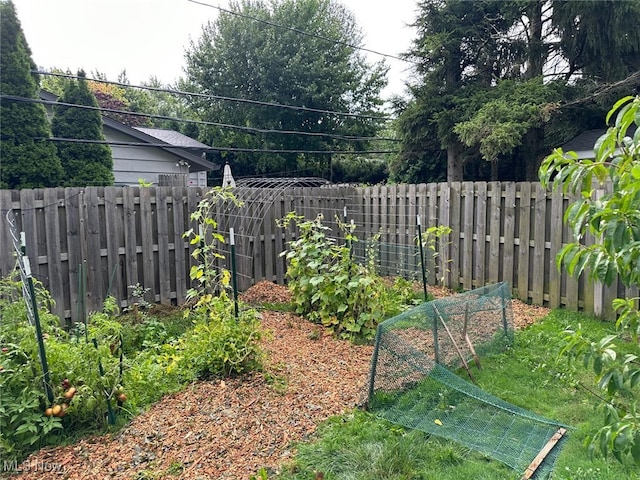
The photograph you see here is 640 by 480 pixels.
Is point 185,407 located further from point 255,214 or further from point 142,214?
point 255,214

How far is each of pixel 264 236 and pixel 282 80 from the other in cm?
1559

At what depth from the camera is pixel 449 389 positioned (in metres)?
2.99

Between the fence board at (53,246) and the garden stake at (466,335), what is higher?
the fence board at (53,246)

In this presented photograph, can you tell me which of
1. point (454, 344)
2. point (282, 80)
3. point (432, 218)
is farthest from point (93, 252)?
point (282, 80)

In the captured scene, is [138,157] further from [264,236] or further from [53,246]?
[53,246]

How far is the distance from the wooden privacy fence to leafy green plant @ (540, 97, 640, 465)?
3481 mm

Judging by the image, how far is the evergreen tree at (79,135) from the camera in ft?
34.5

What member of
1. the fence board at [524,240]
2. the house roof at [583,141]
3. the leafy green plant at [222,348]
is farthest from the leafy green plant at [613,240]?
the house roof at [583,141]

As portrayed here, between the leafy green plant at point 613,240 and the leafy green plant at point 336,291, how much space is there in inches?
112

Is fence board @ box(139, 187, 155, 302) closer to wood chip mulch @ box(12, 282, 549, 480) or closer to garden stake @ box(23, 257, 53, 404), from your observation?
wood chip mulch @ box(12, 282, 549, 480)

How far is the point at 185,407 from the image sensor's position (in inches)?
113

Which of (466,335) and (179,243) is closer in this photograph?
(466,335)

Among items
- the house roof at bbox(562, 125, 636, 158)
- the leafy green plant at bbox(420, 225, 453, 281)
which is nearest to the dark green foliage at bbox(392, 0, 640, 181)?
the house roof at bbox(562, 125, 636, 158)

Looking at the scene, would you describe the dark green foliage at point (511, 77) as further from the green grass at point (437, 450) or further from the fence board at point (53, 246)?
the fence board at point (53, 246)
